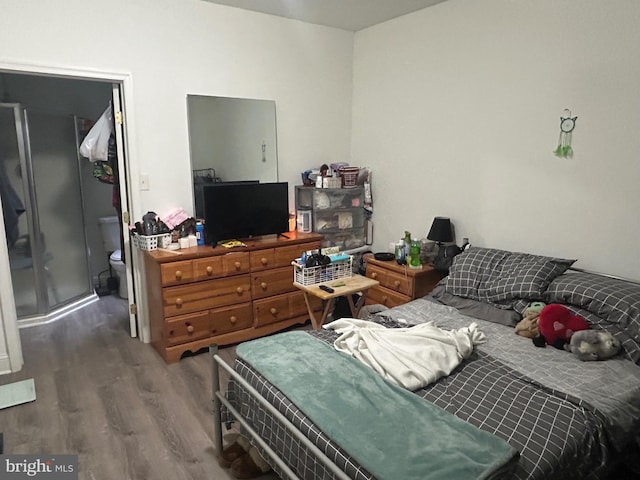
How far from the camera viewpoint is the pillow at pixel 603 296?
219 cm

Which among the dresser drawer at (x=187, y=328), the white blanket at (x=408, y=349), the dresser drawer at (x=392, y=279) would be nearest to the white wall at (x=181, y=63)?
the dresser drawer at (x=187, y=328)

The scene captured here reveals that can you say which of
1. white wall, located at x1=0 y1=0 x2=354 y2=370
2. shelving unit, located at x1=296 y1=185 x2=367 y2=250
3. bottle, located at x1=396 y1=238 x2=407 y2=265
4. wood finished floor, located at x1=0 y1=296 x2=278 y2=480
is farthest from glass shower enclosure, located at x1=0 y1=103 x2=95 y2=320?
bottle, located at x1=396 y1=238 x2=407 y2=265

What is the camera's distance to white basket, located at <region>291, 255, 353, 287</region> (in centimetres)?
302

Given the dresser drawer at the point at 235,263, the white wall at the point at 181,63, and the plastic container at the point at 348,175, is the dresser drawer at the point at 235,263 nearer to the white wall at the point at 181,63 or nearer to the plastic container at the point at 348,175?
the white wall at the point at 181,63

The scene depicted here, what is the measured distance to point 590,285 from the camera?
2.39m

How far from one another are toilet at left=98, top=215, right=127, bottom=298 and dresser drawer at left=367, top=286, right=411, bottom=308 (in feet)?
8.59

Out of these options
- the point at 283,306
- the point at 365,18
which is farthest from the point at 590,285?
the point at 365,18

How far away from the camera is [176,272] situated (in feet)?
10.0

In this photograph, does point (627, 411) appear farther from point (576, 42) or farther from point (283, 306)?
point (283, 306)

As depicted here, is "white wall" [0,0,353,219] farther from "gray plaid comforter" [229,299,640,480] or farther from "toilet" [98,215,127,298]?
"gray plaid comforter" [229,299,640,480]

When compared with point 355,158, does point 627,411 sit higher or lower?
lower

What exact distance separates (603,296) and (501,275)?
1.93 feet

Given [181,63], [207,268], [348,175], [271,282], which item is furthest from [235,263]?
[181,63]

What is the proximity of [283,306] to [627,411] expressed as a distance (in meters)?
2.44
